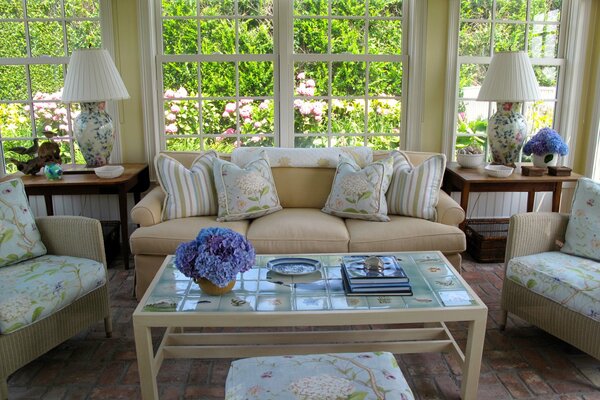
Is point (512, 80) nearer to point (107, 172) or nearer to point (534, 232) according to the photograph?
point (534, 232)

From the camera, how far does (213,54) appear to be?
13.7 feet

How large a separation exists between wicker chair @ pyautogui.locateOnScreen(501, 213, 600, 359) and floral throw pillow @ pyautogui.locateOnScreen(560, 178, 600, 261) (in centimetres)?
7

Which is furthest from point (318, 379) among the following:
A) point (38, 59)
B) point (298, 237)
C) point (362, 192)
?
point (38, 59)

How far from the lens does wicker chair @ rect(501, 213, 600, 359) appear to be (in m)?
2.48

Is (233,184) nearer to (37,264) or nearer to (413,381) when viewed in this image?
(37,264)

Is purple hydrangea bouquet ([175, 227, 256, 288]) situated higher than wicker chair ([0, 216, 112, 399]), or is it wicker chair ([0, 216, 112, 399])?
purple hydrangea bouquet ([175, 227, 256, 288])

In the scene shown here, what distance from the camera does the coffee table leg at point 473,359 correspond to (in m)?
2.11

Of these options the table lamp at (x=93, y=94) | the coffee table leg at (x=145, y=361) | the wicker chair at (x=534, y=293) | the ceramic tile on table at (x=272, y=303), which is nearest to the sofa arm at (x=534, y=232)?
the wicker chair at (x=534, y=293)

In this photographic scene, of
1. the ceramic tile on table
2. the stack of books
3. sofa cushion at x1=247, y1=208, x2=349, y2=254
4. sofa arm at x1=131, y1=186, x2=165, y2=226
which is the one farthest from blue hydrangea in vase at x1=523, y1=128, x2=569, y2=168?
sofa arm at x1=131, y1=186, x2=165, y2=226

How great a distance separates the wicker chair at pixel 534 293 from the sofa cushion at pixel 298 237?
3.07 ft

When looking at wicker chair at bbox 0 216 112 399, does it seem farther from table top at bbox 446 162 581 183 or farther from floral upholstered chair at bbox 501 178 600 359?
table top at bbox 446 162 581 183

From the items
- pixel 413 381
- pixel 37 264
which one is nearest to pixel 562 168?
pixel 413 381

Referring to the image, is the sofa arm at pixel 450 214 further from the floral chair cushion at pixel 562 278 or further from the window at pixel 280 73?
the window at pixel 280 73

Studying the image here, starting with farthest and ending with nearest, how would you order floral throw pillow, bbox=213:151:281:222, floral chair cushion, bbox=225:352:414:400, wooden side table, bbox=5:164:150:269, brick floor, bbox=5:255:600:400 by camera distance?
wooden side table, bbox=5:164:150:269, floral throw pillow, bbox=213:151:281:222, brick floor, bbox=5:255:600:400, floral chair cushion, bbox=225:352:414:400
